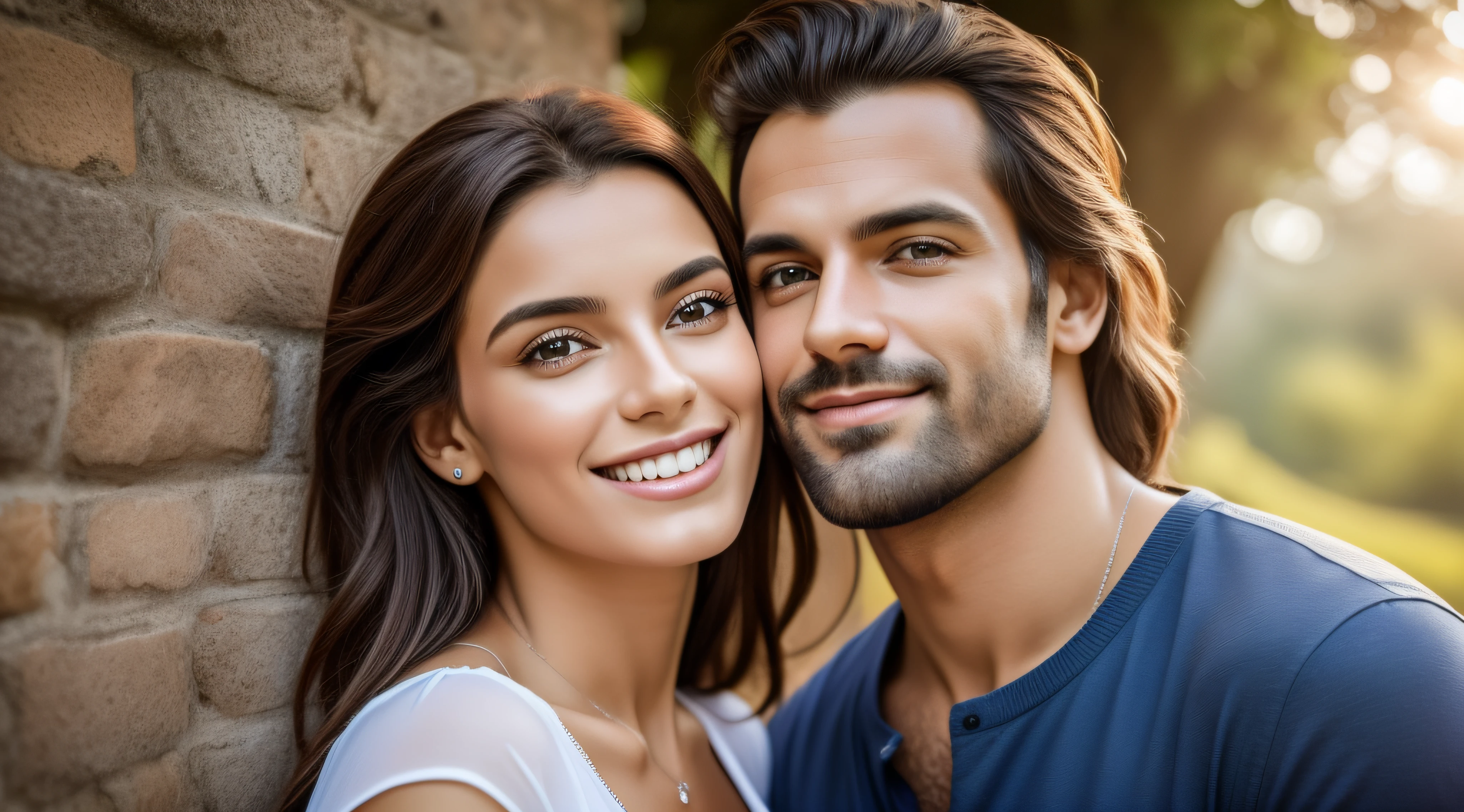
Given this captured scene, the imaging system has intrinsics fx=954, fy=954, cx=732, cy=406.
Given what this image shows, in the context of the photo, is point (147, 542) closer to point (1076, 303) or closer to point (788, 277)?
point (788, 277)

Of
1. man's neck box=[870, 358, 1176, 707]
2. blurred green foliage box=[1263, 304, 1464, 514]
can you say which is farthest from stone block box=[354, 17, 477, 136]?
blurred green foliage box=[1263, 304, 1464, 514]

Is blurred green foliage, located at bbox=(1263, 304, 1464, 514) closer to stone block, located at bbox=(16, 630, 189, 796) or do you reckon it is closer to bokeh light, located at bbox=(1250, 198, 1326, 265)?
bokeh light, located at bbox=(1250, 198, 1326, 265)

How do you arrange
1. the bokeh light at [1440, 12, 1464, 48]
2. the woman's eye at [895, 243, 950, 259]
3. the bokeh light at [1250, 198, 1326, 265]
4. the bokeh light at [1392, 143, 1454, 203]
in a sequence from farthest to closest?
the bokeh light at [1250, 198, 1326, 265]
the bokeh light at [1392, 143, 1454, 203]
the bokeh light at [1440, 12, 1464, 48]
the woman's eye at [895, 243, 950, 259]

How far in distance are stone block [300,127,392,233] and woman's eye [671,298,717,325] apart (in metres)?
0.84

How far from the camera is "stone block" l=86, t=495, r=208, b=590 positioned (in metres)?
1.65

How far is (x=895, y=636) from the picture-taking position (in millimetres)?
2891

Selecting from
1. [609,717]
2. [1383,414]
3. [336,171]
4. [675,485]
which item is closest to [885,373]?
[675,485]

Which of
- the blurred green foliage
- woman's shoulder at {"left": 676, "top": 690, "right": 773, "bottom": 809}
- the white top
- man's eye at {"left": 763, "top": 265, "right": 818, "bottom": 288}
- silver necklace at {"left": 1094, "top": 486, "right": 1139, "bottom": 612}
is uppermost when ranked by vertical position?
man's eye at {"left": 763, "top": 265, "right": 818, "bottom": 288}

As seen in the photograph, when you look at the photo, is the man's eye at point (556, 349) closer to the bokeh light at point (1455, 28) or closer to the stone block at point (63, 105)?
the stone block at point (63, 105)

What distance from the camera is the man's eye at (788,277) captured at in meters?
2.45

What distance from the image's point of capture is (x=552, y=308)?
203 centimetres

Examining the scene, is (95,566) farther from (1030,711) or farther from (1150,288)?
(1150,288)

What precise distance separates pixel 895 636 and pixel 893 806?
1.79 feet

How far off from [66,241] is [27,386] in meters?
0.25
